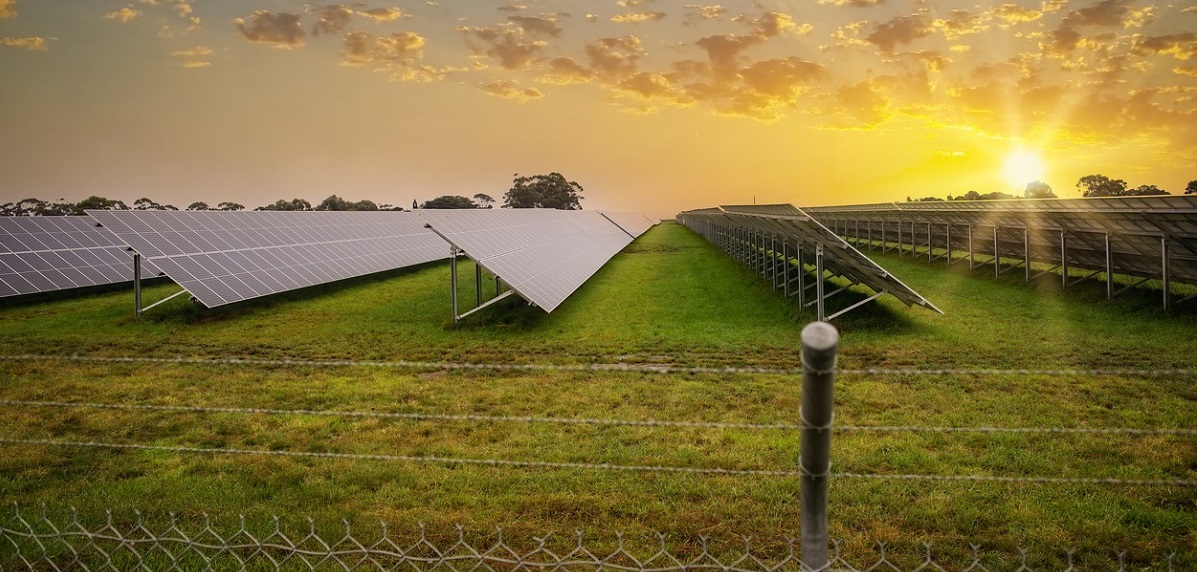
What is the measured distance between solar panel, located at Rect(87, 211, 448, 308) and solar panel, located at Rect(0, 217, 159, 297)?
53.8 inches

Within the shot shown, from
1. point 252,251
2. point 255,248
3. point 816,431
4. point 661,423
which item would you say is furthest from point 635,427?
point 255,248

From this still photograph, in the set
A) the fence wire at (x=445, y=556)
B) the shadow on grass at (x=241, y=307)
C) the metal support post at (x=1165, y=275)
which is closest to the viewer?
the fence wire at (x=445, y=556)

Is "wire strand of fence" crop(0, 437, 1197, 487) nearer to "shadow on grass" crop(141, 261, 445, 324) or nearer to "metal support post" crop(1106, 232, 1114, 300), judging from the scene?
"shadow on grass" crop(141, 261, 445, 324)

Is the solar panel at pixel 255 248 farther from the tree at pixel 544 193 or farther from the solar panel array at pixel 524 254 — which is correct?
the tree at pixel 544 193

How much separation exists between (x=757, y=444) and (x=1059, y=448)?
2.64 metres

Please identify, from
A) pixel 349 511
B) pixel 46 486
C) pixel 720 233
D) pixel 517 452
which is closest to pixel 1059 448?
pixel 517 452

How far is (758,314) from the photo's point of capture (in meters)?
14.9

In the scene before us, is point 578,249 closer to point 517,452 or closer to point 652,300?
point 652,300

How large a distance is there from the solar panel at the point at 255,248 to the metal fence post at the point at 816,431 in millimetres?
15732

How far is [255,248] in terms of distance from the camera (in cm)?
2114

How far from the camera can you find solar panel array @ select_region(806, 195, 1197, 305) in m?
13.7

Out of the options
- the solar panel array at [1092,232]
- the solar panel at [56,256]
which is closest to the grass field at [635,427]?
the solar panel array at [1092,232]

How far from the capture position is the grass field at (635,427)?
506cm

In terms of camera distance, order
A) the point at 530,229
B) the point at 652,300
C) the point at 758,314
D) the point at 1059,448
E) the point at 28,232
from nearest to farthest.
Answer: the point at 1059,448 → the point at 758,314 → the point at 652,300 → the point at 28,232 → the point at 530,229
